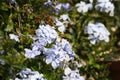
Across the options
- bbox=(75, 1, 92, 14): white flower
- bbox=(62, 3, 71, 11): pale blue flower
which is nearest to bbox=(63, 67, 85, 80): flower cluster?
bbox=(62, 3, 71, 11): pale blue flower

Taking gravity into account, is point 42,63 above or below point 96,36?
below

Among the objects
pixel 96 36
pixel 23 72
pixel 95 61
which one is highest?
pixel 96 36

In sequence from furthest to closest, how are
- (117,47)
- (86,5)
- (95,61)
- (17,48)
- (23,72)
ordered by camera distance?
1. (117,47)
2. (86,5)
3. (95,61)
4. (17,48)
5. (23,72)

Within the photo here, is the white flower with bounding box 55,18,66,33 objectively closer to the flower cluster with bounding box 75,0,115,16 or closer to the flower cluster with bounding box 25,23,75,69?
the flower cluster with bounding box 25,23,75,69

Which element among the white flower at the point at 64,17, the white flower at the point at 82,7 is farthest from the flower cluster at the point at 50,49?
the white flower at the point at 82,7

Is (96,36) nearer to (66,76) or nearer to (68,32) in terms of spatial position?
(68,32)

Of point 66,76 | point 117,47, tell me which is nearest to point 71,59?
point 66,76
